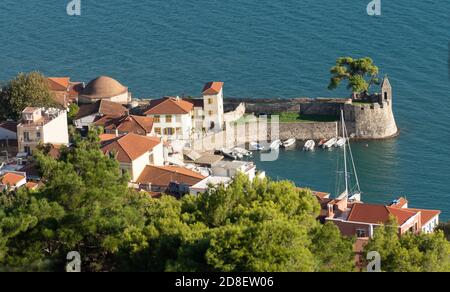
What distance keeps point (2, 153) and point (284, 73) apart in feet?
79.2

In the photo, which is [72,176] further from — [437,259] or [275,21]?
[275,21]

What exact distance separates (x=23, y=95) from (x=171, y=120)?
818cm

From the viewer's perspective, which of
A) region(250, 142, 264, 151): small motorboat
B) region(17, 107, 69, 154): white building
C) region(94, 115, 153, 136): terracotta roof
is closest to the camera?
region(17, 107, 69, 154): white building

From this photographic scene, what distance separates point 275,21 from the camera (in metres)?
87.8

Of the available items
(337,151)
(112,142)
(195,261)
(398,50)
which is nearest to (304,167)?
(337,151)

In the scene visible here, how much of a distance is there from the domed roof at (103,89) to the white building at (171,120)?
4.93m

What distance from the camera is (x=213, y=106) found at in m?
67.2

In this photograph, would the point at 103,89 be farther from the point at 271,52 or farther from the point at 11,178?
the point at 11,178

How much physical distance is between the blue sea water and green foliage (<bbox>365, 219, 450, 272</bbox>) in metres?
23.4

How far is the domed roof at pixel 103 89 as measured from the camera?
228ft

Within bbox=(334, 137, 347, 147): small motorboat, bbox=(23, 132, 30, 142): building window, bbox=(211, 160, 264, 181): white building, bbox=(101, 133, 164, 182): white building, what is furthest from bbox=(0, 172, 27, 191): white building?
bbox=(334, 137, 347, 147): small motorboat

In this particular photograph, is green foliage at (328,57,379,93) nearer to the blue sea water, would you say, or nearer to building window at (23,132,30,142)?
the blue sea water

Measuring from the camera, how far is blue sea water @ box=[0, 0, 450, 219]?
65.9 m

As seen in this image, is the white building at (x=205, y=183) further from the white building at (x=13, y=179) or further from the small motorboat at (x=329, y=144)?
the small motorboat at (x=329, y=144)
